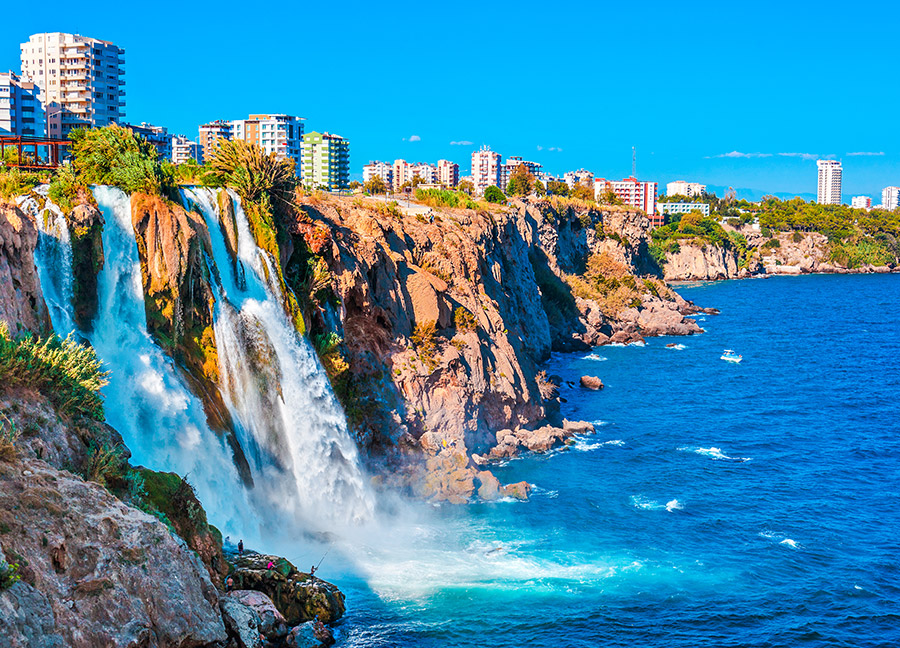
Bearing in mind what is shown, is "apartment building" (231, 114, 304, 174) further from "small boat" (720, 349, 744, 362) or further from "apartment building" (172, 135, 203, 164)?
"small boat" (720, 349, 744, 362)

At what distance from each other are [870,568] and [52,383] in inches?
1037

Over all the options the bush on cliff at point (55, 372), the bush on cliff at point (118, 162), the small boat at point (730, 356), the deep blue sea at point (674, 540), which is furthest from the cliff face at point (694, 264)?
the bush on cliff at point (55, 372)

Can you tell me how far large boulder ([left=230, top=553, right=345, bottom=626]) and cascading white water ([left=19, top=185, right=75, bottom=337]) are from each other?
27.1 ft

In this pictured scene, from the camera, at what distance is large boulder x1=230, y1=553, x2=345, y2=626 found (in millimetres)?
21516

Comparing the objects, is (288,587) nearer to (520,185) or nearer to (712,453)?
(712,453)

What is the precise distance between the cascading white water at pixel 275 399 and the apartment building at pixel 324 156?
128946mm

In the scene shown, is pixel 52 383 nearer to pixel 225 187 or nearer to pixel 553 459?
pixel 225 187

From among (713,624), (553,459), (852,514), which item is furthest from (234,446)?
(852,514)

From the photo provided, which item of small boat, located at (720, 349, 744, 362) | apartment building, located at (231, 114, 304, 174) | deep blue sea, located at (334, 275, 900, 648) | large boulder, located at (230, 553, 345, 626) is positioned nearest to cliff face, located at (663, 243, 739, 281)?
apartment building, located at (231, 114, 304, 174)

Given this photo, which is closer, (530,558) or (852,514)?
(530,558)

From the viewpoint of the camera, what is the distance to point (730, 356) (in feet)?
234

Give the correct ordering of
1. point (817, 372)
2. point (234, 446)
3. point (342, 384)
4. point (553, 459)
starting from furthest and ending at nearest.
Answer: point (817, 372) < point (553, 459) < point (342, 384) < point (234, 446)

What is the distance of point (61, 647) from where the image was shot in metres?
13.3

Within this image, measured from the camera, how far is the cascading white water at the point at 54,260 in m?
23.3
